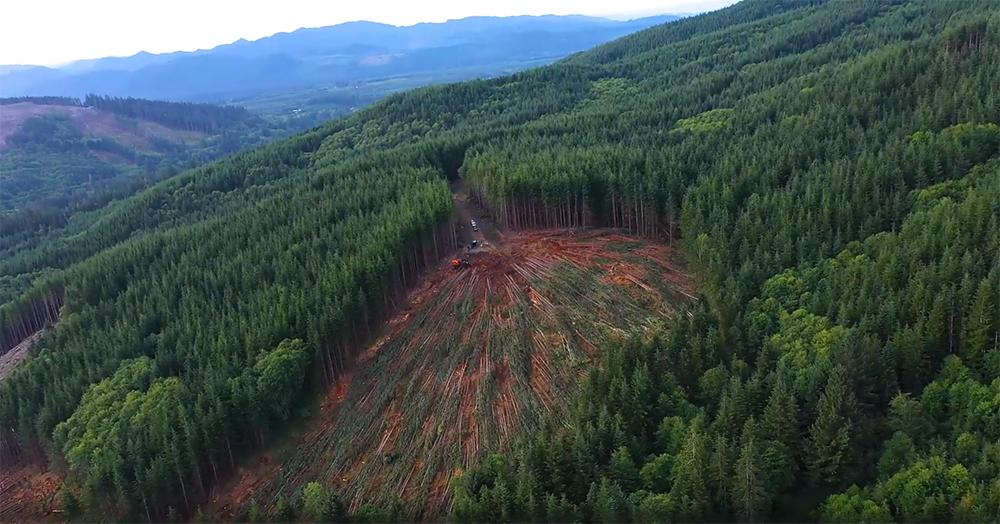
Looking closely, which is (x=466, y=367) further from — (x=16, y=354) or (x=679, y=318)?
(x=16, y=354)

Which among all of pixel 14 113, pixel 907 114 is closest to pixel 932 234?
pixel 907 114

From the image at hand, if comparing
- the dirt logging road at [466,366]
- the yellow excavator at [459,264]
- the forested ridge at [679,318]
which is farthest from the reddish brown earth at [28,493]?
the yellow excavator at [459,264]

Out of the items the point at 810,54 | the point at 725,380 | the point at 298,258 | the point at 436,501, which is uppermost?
the point at 810,54

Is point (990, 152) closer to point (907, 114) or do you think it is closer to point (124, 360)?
point (907, 114)

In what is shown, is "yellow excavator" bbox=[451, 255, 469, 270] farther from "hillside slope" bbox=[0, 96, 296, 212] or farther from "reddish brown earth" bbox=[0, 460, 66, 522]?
"hillside slope" bbox=[0, 96, 296, 212]

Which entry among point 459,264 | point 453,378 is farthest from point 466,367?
point 459,264

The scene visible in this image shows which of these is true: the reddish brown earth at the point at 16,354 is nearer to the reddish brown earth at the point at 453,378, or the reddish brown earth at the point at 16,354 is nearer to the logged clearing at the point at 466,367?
the reddish brown earth at the point at 453,378
